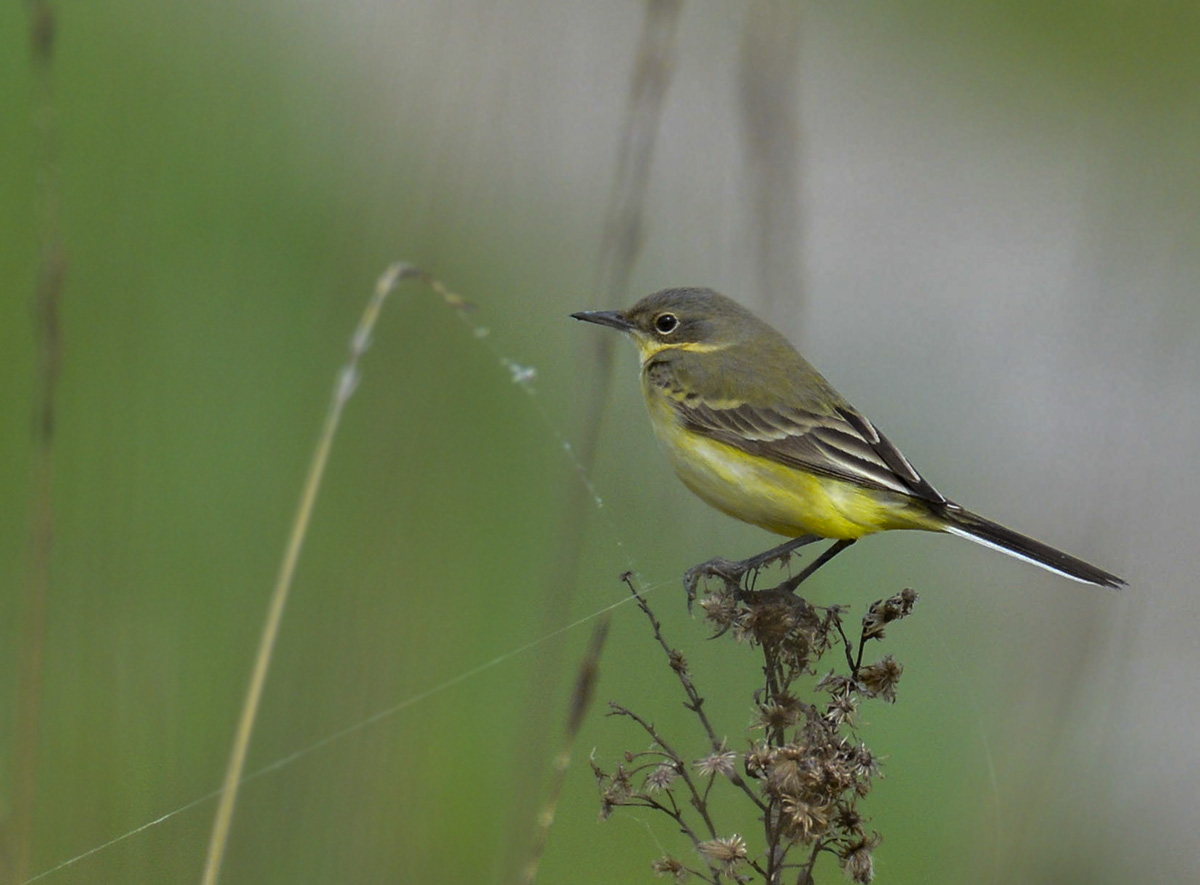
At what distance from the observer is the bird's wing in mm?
3367

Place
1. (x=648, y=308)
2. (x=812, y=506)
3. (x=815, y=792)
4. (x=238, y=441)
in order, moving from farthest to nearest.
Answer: (x=238, y=441), (x=648, y=308), (x=812, y=506), (x=815, y=792)

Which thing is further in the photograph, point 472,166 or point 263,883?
point 472,166

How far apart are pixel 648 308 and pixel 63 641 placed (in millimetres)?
1958

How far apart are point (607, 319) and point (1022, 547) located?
1489 mm

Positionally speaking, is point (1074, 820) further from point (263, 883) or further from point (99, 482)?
point (99, 482)

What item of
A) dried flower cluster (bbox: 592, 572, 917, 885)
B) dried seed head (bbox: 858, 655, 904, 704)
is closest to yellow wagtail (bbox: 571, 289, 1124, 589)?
dried flower cluster (bbox: 592, 572, 917, 885)

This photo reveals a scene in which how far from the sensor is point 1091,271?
7.73m

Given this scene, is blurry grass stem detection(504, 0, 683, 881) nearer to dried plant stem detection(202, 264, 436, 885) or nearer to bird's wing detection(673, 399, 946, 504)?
dried plant stem detection(202, 264, 436, 885)

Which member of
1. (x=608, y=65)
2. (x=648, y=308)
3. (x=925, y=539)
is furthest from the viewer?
(x=608, y=65)

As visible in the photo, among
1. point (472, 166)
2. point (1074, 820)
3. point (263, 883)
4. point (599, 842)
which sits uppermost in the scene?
point (472, 166)

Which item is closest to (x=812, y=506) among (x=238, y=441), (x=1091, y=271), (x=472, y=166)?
(x=472, y=166)

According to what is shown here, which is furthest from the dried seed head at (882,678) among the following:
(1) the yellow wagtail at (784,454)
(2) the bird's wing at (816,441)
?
(2) the bird's wing at (816,441)

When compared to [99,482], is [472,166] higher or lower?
higher

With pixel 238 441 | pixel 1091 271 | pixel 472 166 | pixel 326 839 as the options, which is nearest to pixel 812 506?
pixel 326 839
